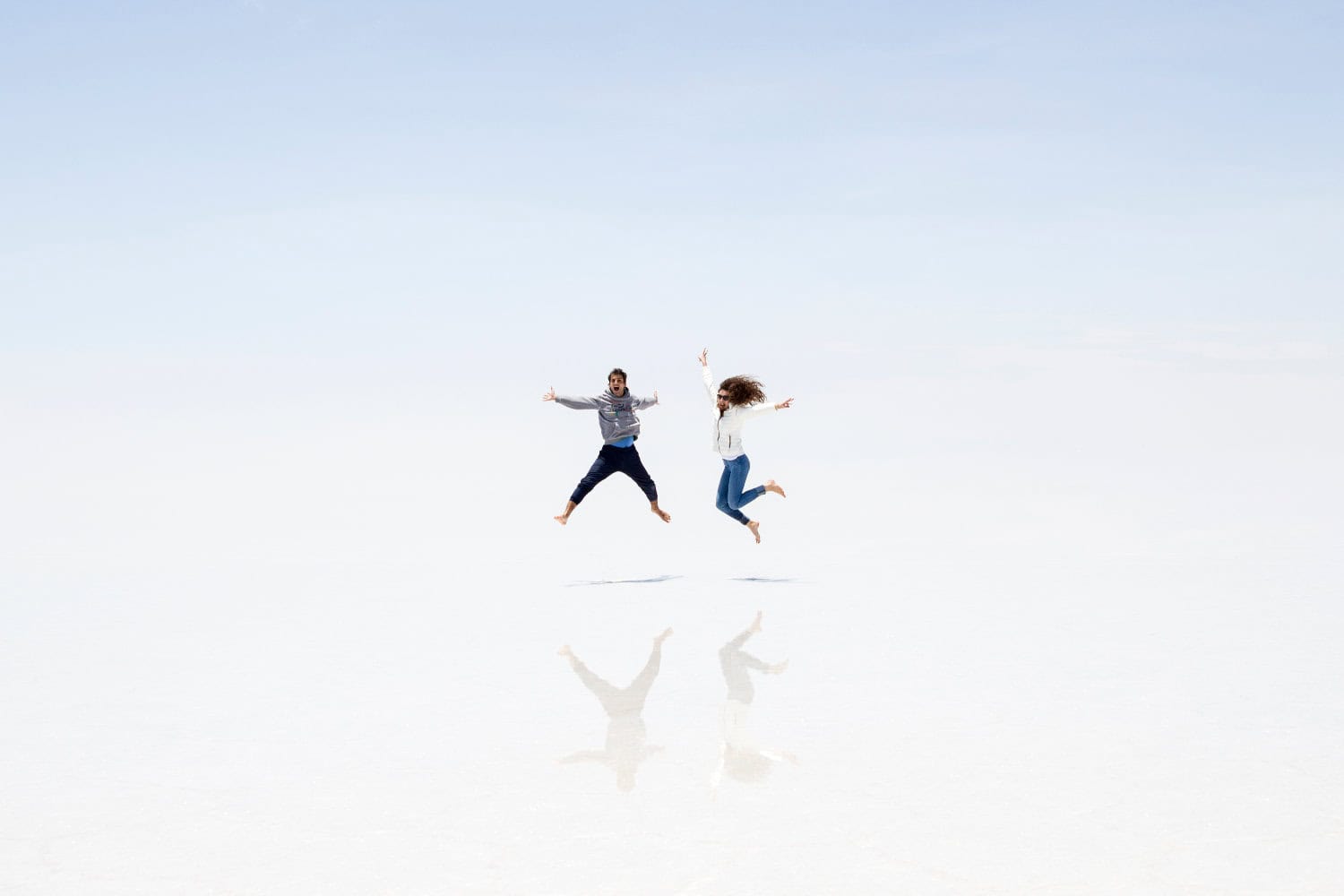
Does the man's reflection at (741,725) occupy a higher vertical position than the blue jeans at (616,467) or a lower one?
lower

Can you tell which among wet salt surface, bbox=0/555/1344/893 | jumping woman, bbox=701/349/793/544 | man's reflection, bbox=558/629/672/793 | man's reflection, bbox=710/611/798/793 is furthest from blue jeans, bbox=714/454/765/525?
man's reflection, bbox=558/629/672/793

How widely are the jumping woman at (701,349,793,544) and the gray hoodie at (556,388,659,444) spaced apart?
35.8 inches

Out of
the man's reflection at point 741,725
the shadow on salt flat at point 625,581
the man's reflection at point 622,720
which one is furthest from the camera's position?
the shadow on salt flat at point 625,581

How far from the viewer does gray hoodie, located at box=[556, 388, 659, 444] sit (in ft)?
47.5

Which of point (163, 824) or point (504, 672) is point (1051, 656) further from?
point (163, 824)

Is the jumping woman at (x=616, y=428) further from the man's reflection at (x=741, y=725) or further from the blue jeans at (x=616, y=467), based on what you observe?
the man's reflection at (x=741, y=725)

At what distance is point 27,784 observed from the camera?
21.6ft

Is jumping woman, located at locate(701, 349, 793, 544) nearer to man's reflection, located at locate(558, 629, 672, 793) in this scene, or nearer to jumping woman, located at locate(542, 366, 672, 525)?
jumping woman, located at locate(542, 366, 672, 525)

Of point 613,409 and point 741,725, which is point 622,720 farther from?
point 613,409

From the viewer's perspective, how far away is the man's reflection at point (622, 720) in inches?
267

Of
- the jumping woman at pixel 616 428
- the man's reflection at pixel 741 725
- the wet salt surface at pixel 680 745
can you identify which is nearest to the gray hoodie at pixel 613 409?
the jumping woman at pixel 616 428

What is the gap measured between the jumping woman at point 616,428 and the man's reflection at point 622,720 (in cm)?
499

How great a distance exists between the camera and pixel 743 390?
46.1 feet

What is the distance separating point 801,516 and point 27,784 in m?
13.9
